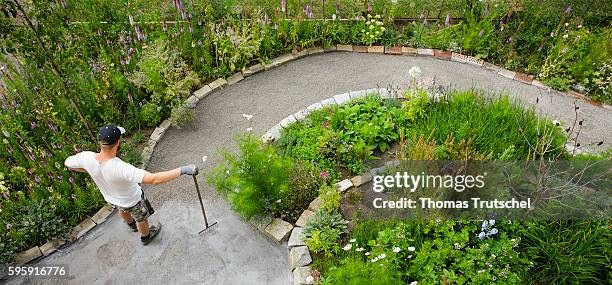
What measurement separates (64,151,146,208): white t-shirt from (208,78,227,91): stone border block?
9.86ft

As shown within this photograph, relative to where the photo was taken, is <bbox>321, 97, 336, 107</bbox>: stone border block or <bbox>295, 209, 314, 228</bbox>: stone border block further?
<bbox>321, 97, 336, 107</bbox>: stone border block

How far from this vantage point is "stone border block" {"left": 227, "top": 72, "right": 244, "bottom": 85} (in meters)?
7.48

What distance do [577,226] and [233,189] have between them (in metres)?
3.95

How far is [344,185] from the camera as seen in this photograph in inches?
219

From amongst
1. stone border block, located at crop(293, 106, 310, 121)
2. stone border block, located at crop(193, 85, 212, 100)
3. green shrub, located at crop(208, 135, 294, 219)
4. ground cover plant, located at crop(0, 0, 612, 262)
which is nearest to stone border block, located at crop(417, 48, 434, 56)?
ground cover plant, located at crop(0, 0, 612, 262)

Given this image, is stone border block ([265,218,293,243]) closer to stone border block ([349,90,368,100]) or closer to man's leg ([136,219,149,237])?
man's leg ([136,219,149,237])

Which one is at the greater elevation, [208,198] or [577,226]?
[577,226]

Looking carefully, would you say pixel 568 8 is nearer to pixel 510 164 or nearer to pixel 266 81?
pixel 510 164

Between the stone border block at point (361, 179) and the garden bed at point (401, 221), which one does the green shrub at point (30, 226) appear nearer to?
the garden bed at point (401, 221)

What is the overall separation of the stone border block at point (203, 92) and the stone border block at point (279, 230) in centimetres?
292

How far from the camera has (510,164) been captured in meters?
5.18

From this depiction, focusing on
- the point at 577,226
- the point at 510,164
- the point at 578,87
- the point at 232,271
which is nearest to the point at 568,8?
the point at 578,87

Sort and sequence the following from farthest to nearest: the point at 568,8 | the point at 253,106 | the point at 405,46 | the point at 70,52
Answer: the point at 405,46 → the point at 568,8 → the point at 253,106 → the point at 70,52

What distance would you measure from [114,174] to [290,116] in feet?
9.80
